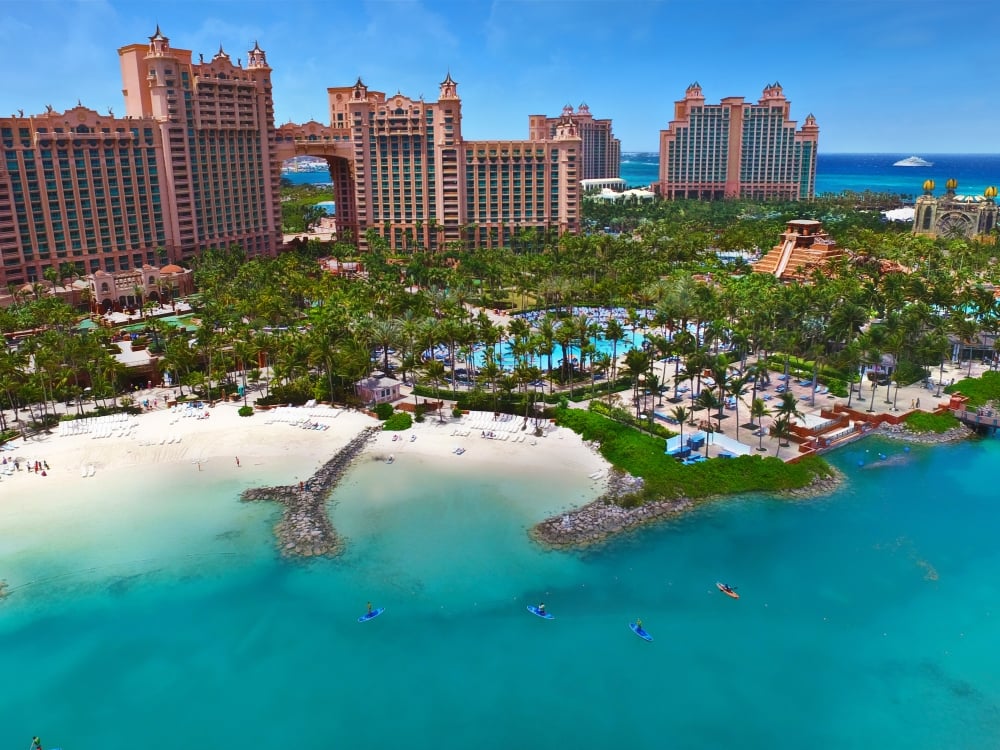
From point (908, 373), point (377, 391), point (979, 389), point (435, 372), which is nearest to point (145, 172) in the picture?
point (377, 391)

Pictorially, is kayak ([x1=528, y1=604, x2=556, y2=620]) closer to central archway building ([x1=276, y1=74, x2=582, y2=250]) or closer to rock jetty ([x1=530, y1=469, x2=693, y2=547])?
rock jetty ([x1=530, y1=469, x2=693, y2=547])

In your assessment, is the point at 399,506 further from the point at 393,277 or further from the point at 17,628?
the point at 393,277

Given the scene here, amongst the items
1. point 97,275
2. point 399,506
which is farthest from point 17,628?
point 97,275

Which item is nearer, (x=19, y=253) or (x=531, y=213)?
(x=19, y=253)

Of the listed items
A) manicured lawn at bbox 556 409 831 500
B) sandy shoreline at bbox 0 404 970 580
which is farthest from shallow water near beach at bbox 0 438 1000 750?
sandy shoreline at bbox 0 404 970 580

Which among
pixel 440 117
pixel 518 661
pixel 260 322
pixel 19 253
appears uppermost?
pixel 440 117

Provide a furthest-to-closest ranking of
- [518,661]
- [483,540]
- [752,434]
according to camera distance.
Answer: [752,434] → [483,540] → [518,661]
